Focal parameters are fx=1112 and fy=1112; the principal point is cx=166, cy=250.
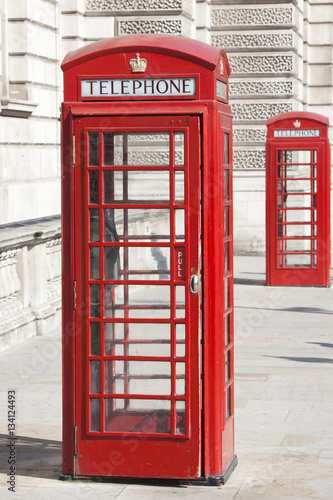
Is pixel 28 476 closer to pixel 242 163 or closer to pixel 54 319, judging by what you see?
pixel 54 319

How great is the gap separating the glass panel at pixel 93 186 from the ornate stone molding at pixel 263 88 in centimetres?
1509

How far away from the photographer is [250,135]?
20.5 metres

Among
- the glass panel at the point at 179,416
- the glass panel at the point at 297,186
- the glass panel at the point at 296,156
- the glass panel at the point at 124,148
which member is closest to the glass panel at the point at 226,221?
the glass panel at the point at 124,148

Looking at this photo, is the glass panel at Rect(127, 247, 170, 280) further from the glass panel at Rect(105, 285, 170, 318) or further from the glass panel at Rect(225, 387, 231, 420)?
the glass panel at Rect(225, 387, 231, 420)

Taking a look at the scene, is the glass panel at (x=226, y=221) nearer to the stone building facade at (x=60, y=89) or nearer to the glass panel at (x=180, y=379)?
the glass panel at (x=180, y=379)

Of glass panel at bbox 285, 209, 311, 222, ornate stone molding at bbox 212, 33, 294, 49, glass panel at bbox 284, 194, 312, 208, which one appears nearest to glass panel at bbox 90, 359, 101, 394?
glass panel at bbox 284, 194, 312, 208

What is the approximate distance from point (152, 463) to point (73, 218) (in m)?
1.35

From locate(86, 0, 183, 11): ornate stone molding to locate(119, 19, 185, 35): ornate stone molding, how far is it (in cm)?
21

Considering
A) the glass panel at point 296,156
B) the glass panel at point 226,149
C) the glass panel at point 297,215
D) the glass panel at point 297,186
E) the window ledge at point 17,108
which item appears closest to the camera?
the glass panel at point 226,149

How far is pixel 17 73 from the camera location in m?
14.6

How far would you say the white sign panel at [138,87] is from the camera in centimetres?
571

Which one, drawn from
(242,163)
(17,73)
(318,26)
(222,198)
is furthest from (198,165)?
(318,26)

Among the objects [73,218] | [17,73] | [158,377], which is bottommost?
[158,377]

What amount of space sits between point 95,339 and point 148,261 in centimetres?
50
